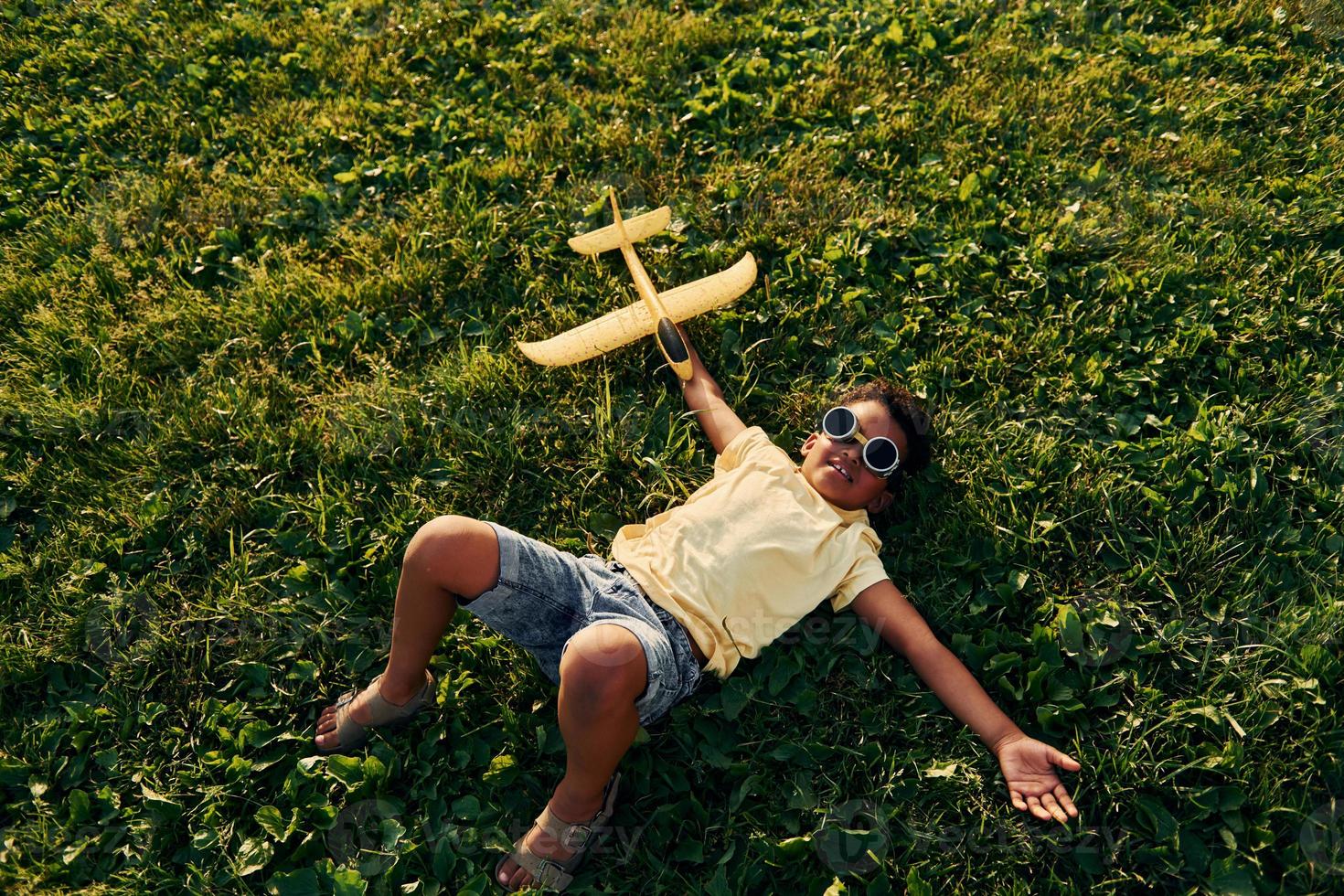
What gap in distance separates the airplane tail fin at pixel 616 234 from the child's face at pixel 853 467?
147 cm

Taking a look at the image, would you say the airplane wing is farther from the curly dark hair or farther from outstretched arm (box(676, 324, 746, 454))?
the curly dark hair

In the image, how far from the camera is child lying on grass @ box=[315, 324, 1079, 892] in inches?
97.7

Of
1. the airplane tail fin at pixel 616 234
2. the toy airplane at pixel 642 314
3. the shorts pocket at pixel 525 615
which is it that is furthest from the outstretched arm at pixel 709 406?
the shorts pocket at pixel 525 615

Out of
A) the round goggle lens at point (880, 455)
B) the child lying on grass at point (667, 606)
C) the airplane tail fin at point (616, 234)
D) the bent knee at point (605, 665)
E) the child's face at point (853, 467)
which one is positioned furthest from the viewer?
the airplane tail fin at point (616, 234)

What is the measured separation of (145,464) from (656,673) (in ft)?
7.92

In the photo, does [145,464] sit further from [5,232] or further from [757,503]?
[757,503]

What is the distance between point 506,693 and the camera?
2.95 metres

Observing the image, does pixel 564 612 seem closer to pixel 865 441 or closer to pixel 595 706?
pixel 595 706

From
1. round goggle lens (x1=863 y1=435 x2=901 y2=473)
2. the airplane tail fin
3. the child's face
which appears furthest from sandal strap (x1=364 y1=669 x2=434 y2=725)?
the airplane tail fin

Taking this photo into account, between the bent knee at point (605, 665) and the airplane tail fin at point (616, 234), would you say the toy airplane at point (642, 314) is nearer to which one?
the airplane tail fin at point (616, 234)

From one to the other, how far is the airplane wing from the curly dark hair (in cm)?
76

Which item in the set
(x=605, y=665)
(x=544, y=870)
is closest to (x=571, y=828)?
(x=544, y=870)

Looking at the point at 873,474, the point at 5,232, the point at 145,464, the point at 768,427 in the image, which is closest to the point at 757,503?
the point at 873,474

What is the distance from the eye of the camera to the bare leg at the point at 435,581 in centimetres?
256
